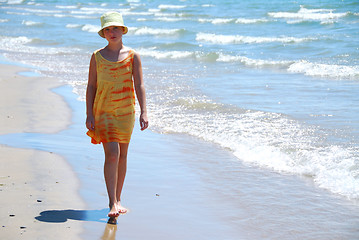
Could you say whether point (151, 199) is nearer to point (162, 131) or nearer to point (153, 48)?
point (162, 131)

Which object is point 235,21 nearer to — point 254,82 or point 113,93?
point 254,82

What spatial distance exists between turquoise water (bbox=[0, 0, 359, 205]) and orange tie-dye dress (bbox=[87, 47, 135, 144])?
2131 millimetres

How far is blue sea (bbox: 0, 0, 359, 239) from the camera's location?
245 inches

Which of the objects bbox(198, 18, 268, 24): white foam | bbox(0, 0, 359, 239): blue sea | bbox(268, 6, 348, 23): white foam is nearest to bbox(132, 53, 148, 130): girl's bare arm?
bbox(0, 0, 359, 239): blue sea

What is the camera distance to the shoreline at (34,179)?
3.74m

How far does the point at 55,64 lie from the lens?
49.1 ft

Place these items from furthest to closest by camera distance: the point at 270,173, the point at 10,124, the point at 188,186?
the point at 10,124 → the point at 270,173 → the point at 188,186

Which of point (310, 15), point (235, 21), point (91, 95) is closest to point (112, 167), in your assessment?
point (91, 95)

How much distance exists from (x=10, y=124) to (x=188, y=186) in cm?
307

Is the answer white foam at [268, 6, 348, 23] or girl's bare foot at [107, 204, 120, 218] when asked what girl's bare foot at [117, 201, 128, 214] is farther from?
white foam at [268, 6, 348, 23]

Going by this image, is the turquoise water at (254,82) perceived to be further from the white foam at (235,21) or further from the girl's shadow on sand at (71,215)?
the girl's shadow on sand at (71,215)

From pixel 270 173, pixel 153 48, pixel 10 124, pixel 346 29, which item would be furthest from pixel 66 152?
pixel 346 29

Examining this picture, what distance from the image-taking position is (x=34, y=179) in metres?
4.76

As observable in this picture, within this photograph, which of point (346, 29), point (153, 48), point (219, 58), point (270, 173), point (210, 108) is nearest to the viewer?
point (270, 173)
